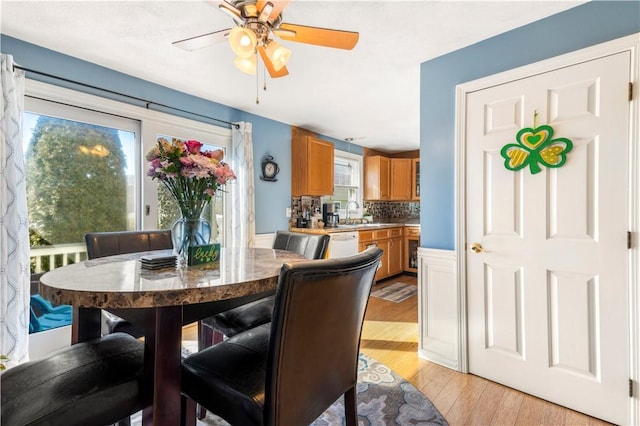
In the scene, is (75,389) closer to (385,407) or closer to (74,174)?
(385,407)

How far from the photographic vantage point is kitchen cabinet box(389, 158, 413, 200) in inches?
223

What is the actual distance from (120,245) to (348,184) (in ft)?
13.6

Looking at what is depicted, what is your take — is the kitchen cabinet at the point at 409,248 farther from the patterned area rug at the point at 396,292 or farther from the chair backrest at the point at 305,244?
the chair backrest at the point at 305,244

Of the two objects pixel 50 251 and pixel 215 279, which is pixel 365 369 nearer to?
pixel 215 279

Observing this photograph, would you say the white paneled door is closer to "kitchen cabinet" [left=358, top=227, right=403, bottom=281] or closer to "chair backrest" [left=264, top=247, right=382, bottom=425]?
"chair backrest" [left=264, top=247, right=382, bottom=425]

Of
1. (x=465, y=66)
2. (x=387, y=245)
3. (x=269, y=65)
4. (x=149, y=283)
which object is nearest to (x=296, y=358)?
(x=149, y=283)

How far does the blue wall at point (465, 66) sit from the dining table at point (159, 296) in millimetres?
1604

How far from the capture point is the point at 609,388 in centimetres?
Result: 158

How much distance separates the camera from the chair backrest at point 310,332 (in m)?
0.79

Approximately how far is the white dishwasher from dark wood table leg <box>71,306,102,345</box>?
2793 mm

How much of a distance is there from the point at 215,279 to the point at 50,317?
242 cm

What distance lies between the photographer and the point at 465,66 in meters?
2.15

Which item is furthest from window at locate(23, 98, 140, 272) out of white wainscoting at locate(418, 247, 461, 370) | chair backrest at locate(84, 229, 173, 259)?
white wainscoting at locate(418, 247, 461, 370)

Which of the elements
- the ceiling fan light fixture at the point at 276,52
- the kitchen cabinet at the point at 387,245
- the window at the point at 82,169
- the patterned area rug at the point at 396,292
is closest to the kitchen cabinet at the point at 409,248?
the kitchen cabinet at the point at 387,245
